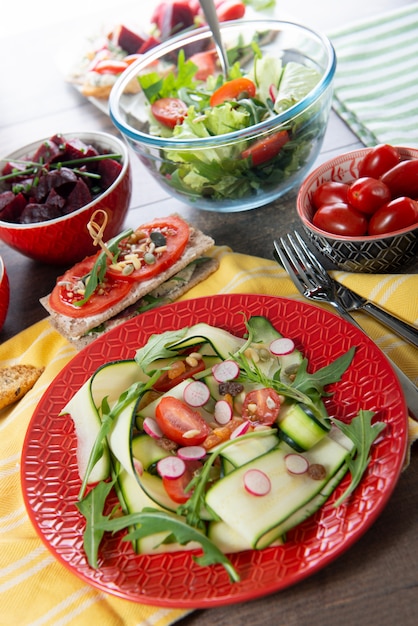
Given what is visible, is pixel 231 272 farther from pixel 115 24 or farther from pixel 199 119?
pixel 115 24

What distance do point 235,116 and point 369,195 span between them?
1.83ft

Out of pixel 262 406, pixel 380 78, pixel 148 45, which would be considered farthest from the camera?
pixel 148 45

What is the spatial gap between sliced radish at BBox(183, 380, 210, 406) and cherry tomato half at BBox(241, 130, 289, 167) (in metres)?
0.86

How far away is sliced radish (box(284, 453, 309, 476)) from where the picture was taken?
52.9 inches

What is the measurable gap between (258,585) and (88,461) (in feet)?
1.66

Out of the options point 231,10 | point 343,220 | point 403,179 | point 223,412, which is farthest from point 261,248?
point 231,10

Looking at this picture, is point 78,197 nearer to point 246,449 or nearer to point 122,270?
point 122,270

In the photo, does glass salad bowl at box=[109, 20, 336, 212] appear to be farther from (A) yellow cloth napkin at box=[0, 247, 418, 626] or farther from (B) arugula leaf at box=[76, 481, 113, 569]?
(B) arugula leaf at box=[76, 481, 113, 569]

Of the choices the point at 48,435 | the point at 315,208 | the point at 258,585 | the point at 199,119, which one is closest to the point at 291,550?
the point at 258,585

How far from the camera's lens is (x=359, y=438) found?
139cm

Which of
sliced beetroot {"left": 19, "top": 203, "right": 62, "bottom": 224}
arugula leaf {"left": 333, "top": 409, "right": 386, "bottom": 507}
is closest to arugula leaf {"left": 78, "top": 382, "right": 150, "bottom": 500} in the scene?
arugula leaf {"left": 333, "top": 409, "right": 386, "bottom": 507}

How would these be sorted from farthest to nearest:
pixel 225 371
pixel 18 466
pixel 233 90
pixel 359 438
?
pixel 233 90
pixel 18 466
pixel 225 371
pixel 359 438

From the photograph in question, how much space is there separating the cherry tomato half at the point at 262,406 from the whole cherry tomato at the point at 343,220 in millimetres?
612

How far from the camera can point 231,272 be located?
2.14 metres
